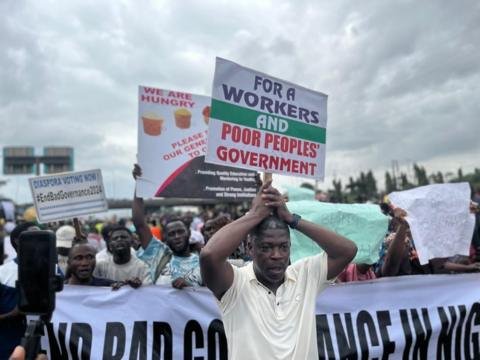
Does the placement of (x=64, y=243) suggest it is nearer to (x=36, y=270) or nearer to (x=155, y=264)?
(x=155, y=264)

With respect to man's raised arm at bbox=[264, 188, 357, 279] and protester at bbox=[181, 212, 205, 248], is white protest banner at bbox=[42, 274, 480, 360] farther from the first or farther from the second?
protester at bbox=[181, 212, 205, 248]

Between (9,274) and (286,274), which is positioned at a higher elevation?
(286,274)

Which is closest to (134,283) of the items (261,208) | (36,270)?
(261,208)

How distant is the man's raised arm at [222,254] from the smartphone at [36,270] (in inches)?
31.4

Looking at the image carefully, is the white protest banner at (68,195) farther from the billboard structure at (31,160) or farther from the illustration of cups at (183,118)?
the billboard structure at (31,160)

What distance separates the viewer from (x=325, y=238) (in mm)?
2428

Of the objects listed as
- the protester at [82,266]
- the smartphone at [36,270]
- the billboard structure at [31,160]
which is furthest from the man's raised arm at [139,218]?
the billboard structure at [31,160]

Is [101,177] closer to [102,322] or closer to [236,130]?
[102,322]

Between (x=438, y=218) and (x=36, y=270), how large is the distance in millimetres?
3415

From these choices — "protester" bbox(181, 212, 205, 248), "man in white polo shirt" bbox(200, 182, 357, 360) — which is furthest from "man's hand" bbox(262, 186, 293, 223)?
"protester" bbox(181, 212, 205, 248)

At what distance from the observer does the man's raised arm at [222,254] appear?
222 cm

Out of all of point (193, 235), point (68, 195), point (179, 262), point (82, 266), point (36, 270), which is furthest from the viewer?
point (193, 235)

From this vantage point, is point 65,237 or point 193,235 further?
point 193,235

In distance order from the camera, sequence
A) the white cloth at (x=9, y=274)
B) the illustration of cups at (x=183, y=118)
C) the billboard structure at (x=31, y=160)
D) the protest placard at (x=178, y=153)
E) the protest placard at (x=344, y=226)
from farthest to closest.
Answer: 1. the billboard structure at (x=31, y=160)
2. the illustration of cups at (x=183, y=118)
3. the protest placard at (x=178, y=153)
4. the protest placard at (x=344, y=226)
5. the white cloth at (x=9, y=274)
